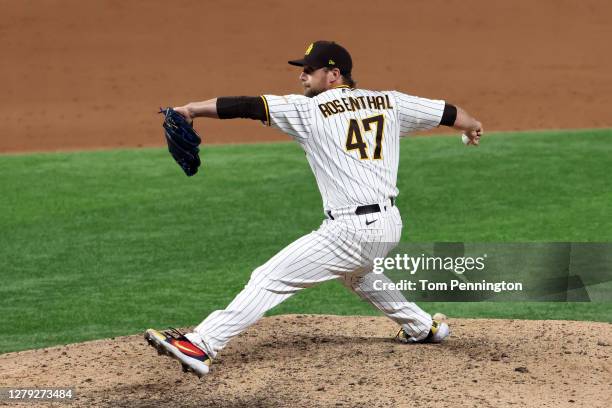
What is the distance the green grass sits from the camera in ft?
24.6

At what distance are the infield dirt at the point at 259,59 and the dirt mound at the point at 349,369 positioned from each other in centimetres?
812

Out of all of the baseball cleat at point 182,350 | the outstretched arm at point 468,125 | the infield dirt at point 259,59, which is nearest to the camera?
the baseball cleat at point 182,350

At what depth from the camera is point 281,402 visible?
5.00 m

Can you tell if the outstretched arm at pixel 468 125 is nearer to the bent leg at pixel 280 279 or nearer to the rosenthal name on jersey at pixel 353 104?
the rosenthal name on jersey at pixel 353 104

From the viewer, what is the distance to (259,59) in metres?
17.9

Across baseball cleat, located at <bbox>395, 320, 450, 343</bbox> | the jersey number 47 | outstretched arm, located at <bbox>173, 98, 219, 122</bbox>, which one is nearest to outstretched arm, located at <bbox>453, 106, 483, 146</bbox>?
the jersey number 47

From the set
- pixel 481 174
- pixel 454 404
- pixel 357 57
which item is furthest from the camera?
pixel 357 57

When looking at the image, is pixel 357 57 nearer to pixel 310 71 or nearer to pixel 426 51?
pixel 426 51

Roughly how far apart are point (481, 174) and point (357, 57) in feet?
23.6

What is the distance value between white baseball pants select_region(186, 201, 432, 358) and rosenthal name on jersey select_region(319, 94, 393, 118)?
48cm

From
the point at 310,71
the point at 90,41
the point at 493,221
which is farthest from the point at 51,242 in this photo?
the point at 90,41

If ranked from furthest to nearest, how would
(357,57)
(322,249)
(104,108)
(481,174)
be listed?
(357,57), (104,108), (481,174), (322,249)

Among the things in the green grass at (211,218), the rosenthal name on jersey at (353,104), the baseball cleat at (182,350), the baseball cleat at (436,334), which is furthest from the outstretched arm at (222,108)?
the green grass at (211,218)

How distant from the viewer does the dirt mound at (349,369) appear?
505 centimetres
